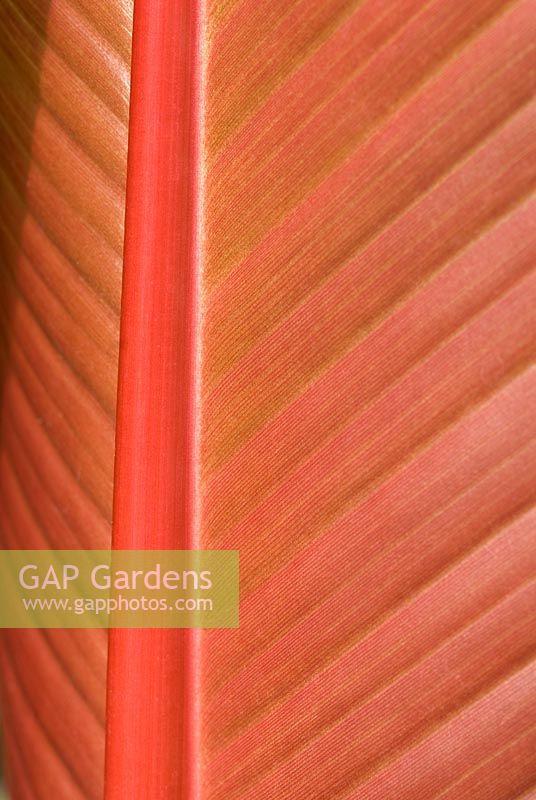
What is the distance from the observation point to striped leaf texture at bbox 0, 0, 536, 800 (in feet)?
1.32

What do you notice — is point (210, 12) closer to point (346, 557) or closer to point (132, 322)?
point (132, 322)

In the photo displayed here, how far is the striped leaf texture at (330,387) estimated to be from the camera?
40 cm

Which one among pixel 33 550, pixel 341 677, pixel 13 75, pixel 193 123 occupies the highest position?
pixel 13 75

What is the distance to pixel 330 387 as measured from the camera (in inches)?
17.0

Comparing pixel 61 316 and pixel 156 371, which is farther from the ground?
pixel 61 316

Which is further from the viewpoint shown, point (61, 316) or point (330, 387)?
point (61, 316)

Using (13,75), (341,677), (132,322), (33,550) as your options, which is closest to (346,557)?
(341,677)

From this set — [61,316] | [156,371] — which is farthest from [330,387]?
[61,316]

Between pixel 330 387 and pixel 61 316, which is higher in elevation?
pixel 61 316

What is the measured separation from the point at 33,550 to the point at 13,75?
350 mm

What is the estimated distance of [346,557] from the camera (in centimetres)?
44

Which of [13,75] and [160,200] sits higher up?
[13,75]

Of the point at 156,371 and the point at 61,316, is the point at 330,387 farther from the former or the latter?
the point at 61,316

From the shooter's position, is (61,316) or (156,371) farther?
(61,316)
